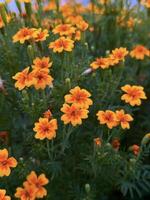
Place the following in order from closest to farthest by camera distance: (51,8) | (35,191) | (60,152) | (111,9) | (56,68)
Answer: (35,191)
(60,152)
(56,68)
(111,9)
(51,8)

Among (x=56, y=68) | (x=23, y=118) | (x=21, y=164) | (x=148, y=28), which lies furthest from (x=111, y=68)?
(x=148, y=28)

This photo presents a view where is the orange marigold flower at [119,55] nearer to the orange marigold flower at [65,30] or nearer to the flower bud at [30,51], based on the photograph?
the orange marigold flower at [65,30]

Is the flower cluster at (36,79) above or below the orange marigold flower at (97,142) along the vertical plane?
above

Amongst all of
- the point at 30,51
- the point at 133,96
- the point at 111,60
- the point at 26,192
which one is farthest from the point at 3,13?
the point at 26,192

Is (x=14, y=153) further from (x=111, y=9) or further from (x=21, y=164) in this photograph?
(x=111, y=9)

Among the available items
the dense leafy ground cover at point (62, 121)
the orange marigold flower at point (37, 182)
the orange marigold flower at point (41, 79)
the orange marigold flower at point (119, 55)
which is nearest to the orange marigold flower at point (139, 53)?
the dense leafy ground cover at point (62, 121)

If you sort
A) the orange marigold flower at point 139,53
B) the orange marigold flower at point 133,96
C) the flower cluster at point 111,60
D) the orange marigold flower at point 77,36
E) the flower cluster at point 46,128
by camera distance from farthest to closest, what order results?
1. the orange marigold flower at point 139,53
2. the orange marigold flower at point 77,36
3. the flower cluster at point 111,60
4. the orange marigold flower at point 133,96
5. the flower cluster at point 46,128

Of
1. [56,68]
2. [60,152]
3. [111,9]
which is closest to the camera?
[60,152]
